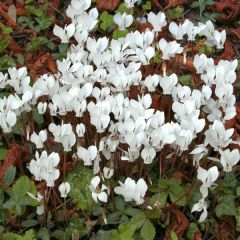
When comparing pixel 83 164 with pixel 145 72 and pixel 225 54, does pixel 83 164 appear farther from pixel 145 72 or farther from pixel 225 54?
pixel 225 54

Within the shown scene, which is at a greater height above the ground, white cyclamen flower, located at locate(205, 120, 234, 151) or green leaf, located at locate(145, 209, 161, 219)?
white cyclamen flower, located at locate(205, 120, 234, 151)

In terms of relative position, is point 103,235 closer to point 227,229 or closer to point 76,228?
point 76,228

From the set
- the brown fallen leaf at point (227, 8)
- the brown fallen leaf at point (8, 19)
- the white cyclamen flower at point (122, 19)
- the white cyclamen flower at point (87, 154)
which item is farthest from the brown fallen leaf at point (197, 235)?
the brown fallen leaf at point (8, 19)

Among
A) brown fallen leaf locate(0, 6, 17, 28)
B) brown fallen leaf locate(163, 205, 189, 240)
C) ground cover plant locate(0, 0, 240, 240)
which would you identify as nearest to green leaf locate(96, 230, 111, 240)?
ground cover plant locate(0, 0, 240, 240)

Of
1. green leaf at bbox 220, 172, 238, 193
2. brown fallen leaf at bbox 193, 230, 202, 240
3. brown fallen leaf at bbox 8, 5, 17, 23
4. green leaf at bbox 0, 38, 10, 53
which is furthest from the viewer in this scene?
brown fallen leaf at bbox 8, 5, 17, 23

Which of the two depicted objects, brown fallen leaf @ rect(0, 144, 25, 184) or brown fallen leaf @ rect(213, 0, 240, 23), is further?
brown fallen leaf @ rect(213, 0, 240, 23)

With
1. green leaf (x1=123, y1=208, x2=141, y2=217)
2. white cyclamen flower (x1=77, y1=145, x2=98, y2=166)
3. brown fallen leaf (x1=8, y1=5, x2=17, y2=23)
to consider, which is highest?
white cyclamen flower (x1=77, y1=145, x2=98, y2=166)

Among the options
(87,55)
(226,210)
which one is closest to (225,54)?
(87,55)

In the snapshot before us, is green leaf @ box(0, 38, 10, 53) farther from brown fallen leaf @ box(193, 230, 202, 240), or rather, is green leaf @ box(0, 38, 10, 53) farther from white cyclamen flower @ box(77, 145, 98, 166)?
brown fallen leaf @ box(193, 230, 202, 240)
